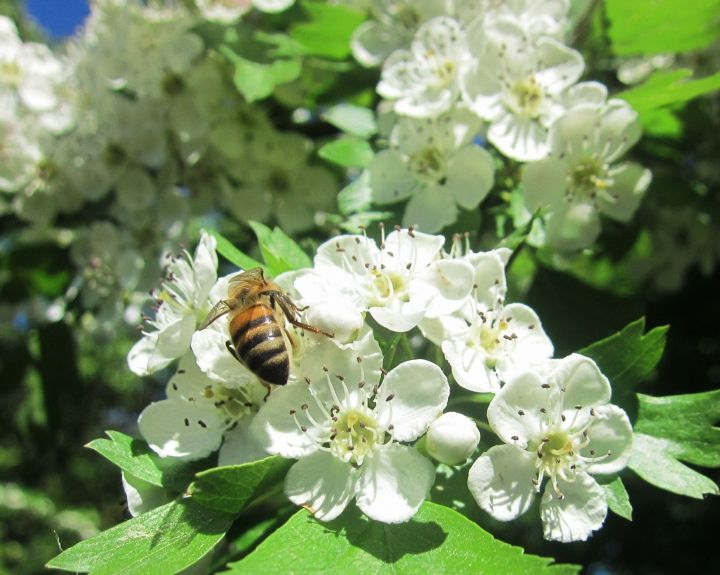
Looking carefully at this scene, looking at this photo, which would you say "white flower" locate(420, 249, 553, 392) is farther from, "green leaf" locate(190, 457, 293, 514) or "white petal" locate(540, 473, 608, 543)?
"green leaf" locate(190, 457, 293, 514)

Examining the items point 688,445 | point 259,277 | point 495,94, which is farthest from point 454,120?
point 688,445

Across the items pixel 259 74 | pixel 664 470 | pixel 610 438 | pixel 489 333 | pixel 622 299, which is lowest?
pixel 622 299

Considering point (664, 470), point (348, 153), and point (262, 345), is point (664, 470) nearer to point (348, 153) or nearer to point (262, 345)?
point (262, 345)

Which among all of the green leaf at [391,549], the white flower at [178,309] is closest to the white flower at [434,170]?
the white flower at [178,309]

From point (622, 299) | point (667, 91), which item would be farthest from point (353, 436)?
point (622, 299)

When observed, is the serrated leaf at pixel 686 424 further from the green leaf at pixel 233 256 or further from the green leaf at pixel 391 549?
the green leaf at pixel 233 256

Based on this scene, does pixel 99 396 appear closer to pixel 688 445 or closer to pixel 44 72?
pixel 44 72
